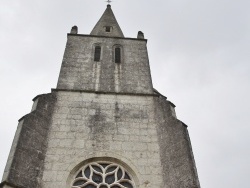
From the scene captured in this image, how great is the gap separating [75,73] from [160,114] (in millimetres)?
4687

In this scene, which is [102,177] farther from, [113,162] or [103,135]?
[103,135]

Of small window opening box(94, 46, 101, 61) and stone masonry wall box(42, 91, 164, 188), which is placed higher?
small window opening box(94, 46, 101, 61)

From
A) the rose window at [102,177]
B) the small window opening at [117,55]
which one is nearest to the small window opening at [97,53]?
the small window opening at [117,55]

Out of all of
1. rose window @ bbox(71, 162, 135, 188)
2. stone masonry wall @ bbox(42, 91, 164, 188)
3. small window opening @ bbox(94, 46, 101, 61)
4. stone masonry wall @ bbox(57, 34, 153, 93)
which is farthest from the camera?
small window opening @ bbox(94, 46, 101, 61)

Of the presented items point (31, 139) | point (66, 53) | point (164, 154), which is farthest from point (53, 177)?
point (66, 53)

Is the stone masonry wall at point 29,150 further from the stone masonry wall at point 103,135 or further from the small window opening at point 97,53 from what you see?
the small window opening at point 97,53

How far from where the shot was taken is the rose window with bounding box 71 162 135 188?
396 inches

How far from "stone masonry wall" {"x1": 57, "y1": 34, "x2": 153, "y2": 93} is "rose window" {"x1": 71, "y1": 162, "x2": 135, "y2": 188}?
4.04 m

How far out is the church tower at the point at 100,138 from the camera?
32.4 ft

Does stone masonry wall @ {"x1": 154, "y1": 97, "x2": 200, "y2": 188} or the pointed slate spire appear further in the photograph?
the pointed slate spire

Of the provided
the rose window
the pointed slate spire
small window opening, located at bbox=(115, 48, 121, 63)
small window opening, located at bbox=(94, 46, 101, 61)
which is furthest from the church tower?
the pointed slate spire

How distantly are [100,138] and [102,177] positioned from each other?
1.55 m

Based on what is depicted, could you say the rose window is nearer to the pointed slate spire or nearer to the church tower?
the church tower

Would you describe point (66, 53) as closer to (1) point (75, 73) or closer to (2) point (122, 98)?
(1) point (75, 73)
